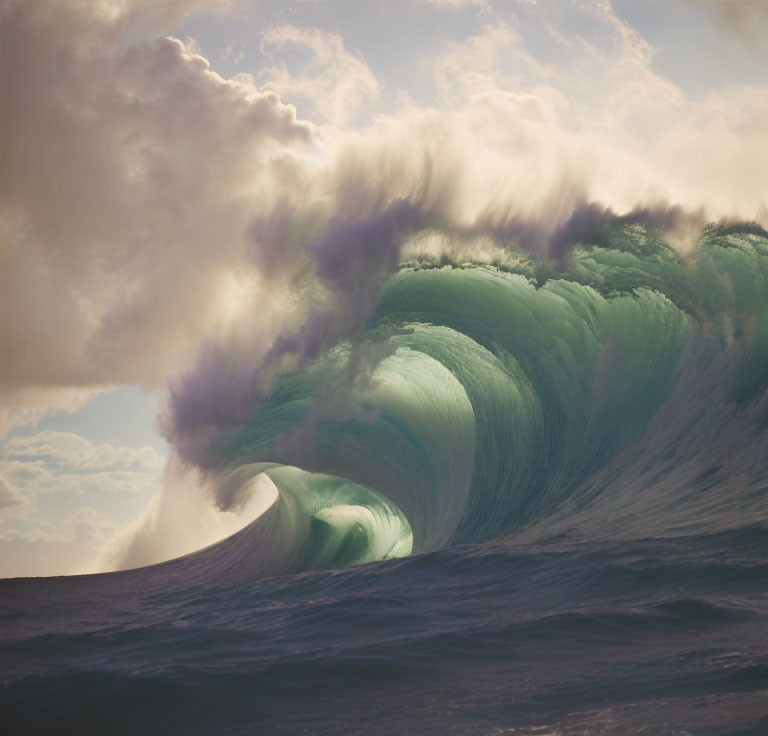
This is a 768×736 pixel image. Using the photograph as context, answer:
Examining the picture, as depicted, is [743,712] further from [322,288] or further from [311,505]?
[311,505]

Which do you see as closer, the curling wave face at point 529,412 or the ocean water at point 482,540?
the ocean water at point 482,540

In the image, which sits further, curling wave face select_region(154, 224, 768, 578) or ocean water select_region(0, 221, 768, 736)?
curling wave face select_region(154, 224, 768, 578)

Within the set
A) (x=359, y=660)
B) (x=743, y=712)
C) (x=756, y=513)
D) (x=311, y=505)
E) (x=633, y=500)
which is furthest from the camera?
(x=311, y=505)

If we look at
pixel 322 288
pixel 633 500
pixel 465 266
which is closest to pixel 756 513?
pixel 633 500
